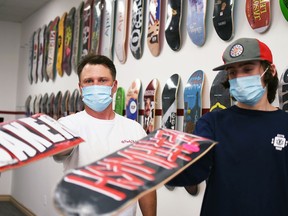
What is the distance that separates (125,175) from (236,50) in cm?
68

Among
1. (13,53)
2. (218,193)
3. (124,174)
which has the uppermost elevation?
(13,53)

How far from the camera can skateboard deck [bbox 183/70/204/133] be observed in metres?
2.39

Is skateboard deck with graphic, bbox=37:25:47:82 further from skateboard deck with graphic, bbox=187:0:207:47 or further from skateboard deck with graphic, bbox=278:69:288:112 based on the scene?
skateboard deck with graphic, bbox=278:69:288:112

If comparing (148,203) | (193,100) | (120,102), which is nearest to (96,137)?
(148,203)

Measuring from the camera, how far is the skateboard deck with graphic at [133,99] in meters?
3.08

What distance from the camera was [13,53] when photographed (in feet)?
22.0

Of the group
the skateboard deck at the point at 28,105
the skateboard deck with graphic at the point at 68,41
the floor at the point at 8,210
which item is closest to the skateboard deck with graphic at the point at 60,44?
the skateboard deck with graphic at the point at 68,41

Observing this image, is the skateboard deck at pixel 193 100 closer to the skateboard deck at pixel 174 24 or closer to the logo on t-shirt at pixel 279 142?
the skateboard deck at pixel 174 24

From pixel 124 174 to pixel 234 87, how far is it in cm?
66

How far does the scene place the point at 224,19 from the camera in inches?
87.7

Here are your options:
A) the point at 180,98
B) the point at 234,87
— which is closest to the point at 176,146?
the point at 234,87

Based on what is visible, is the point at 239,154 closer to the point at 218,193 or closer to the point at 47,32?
the point at 218,193

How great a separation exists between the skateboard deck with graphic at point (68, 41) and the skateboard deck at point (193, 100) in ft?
7.75

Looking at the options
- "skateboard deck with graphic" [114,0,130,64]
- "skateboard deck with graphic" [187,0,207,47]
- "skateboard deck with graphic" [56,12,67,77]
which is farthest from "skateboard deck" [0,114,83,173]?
"skateboard deck with graphic" [56,12,67,77]
